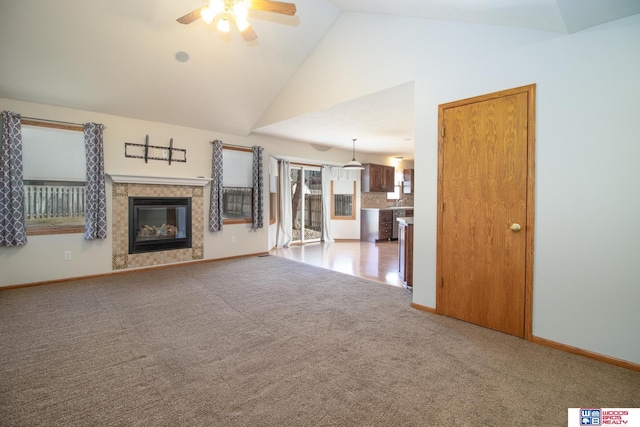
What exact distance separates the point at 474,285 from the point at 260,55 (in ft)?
13.2

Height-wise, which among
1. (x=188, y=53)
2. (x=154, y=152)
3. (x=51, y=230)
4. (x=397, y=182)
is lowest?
(x=51, y=230)

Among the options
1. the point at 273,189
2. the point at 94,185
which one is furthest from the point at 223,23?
the point at 273,189

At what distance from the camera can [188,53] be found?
404 cm

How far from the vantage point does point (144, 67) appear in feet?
13.3

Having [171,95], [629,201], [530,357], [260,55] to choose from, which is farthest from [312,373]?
[171,95]

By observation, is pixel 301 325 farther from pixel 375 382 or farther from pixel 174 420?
pixel 174 420

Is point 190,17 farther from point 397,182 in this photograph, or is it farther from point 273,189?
point 397,182

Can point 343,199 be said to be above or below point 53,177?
below

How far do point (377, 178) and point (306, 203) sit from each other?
7.04 feet

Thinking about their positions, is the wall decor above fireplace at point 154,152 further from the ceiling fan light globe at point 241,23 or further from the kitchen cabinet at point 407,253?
the kitchen cabinet at point 407,253

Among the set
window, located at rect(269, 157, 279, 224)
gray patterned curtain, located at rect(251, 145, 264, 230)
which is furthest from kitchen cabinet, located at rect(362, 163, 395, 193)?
gray patterned curtain, located at rect(251, 145, 264, 230)

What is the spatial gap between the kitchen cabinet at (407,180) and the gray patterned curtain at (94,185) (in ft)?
25.7

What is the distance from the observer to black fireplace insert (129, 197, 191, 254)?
15.8 feet

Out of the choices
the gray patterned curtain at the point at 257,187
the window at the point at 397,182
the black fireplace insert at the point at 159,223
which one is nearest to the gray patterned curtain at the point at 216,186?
the black fireplace insert at the point at 159,223
